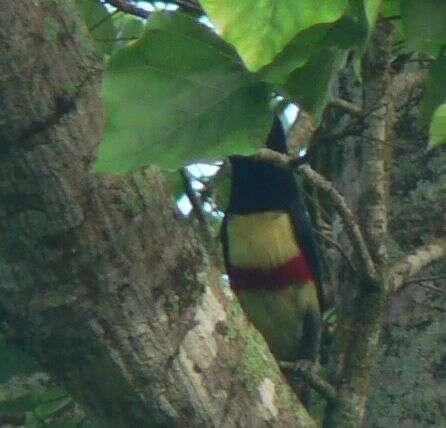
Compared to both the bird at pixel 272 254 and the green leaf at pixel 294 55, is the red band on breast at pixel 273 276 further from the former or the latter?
the green leaf at pixel 294 55

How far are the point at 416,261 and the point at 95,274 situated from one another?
708 millimetres

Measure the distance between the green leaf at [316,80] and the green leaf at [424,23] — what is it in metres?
0.06

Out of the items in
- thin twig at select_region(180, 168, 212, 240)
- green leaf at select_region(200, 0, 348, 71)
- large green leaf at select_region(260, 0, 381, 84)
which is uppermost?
green leaf at select_region(200, 0, 348, 71)

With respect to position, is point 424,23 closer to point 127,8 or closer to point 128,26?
point 127,8

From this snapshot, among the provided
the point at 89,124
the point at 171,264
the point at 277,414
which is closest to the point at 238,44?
the point at 89,124

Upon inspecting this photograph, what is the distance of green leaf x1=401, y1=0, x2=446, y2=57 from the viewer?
834 millimetres

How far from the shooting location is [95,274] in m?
1.27

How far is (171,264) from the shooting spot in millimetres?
1338

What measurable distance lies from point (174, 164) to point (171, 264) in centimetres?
54

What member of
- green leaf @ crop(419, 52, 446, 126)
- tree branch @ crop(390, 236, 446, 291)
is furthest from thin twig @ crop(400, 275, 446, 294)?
green leaf @ crop(419, 52, 446, 126)

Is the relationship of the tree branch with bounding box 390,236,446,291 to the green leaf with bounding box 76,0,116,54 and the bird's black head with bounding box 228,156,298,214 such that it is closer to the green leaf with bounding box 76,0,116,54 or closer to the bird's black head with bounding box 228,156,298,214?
the green leaf with bounding box 76,0,116,54

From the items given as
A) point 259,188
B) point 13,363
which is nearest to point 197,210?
point 13,363

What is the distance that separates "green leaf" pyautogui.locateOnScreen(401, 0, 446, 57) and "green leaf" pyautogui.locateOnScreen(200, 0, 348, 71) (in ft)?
0.46

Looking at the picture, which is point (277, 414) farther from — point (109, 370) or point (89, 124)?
point (89, 124)
